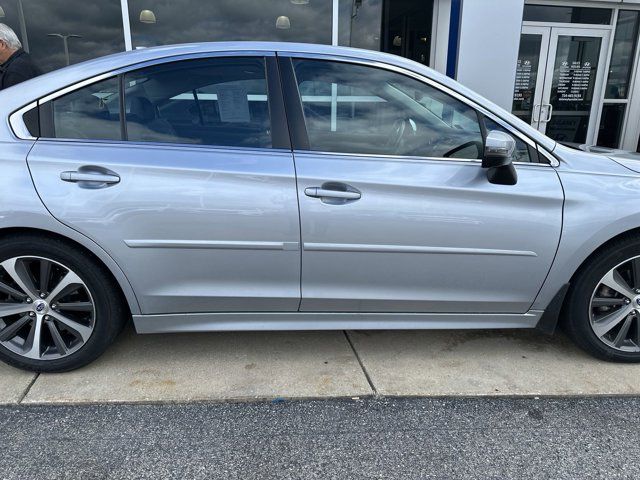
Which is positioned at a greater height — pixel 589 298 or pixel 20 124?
pixel 20 124

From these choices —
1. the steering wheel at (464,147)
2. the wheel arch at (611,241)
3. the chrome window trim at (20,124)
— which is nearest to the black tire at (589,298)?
the wheel arch at (611,241)

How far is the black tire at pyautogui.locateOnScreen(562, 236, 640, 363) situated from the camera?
258cm

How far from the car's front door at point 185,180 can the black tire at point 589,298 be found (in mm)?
1511

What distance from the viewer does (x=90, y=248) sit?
93.9 inches

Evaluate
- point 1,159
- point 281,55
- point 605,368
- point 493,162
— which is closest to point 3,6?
point 1,159

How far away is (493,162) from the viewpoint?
91.8 inches

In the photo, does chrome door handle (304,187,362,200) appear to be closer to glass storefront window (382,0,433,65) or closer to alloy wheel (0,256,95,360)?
alloy wheel (0,256,95,360)

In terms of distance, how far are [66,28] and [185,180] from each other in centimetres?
552

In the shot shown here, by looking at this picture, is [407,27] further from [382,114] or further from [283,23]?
[382,114]

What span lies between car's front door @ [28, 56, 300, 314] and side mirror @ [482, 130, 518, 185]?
3.08ft

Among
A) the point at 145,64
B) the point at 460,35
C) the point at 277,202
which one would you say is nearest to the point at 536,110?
the point at 460,35

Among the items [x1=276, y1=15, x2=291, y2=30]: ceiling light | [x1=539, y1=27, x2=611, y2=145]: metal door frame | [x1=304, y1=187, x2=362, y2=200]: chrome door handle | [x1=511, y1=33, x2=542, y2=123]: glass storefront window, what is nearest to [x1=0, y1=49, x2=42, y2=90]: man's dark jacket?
[x1=304, y1=187, x2=362, y2=200]: chrome door handle

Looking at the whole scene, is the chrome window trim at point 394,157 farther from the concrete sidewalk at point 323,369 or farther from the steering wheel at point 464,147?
the concrete sidewalk at point 323,369

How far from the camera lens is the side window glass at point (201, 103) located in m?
2.45
